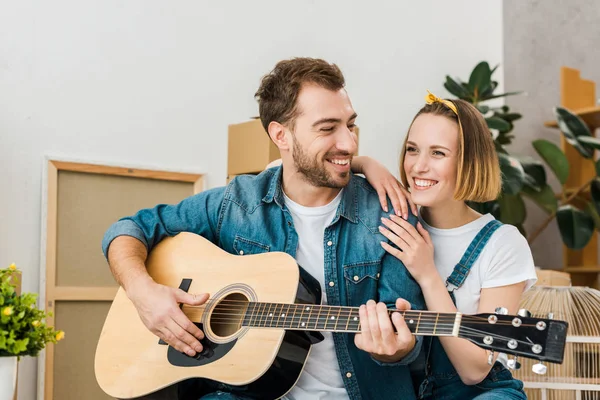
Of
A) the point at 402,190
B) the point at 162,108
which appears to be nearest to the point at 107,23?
the point at 162,108

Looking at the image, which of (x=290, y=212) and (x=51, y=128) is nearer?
(x=290, y=212)

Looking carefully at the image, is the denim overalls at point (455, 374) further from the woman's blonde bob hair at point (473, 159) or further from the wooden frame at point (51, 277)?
the wooden frame at point (51, 277)

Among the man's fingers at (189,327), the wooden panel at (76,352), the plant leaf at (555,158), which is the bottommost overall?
the wooden panel at (76,352)

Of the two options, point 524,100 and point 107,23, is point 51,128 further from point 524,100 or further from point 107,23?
point 524,100

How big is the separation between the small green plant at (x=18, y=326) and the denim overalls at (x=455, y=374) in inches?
34.9

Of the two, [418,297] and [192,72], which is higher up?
[192,72]

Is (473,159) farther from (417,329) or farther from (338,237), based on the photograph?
(417,329)

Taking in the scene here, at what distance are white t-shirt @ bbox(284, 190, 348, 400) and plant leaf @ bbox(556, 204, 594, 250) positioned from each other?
230 cm

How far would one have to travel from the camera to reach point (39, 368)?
8.75 feet

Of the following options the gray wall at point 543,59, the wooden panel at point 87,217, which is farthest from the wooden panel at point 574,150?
the wooden panel at point 87,217

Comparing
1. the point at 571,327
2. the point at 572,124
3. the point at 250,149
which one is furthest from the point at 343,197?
the point at 572,124

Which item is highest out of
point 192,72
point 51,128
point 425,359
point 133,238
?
point 192,72

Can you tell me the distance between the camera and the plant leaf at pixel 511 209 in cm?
378

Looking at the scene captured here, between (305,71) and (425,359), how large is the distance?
0.80 metres
